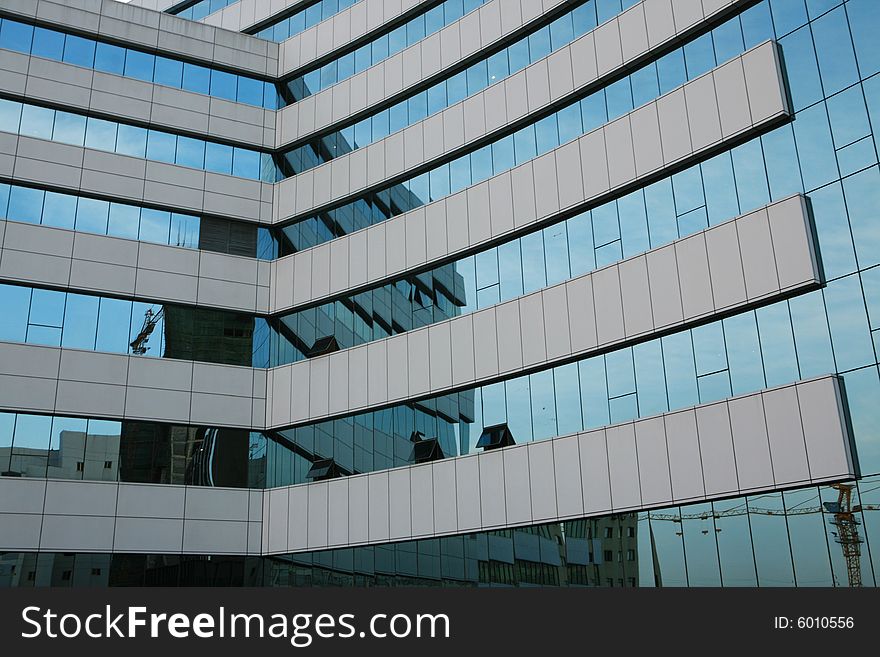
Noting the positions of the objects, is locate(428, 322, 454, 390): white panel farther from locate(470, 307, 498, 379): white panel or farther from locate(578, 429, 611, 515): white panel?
locate(578, 429, 611, 515): white panel

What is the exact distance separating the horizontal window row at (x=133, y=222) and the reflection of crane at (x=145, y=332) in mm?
2752

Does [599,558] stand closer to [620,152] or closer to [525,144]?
[620,152]

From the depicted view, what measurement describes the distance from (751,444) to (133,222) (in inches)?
877

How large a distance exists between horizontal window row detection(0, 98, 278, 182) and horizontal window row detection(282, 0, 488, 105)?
3.14m

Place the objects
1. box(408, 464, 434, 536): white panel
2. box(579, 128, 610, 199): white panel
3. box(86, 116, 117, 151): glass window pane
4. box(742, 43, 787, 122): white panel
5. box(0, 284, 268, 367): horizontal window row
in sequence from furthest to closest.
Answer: box(86, 116, 117, 151): glass window pane → box(0, 284, 268, 367): horizontal window row → box(408, 464, 434, 536): white panel → box(579, 128, 610, 199): white panel → box(742, 43, 787, 122): white panel

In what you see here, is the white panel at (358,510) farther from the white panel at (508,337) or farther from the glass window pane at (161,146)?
the glass window pane at (161,146)

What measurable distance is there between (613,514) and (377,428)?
877cm

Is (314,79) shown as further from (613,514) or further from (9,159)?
(613,514)

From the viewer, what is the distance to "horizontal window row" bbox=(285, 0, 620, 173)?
87.5 ft

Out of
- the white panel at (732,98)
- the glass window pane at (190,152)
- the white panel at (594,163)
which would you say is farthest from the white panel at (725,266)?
the glass window pane at (190,152)

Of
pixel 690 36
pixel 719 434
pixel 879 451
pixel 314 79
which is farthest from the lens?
pixel 314 79

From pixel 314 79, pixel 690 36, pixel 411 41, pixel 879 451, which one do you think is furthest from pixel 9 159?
pixel 879 451

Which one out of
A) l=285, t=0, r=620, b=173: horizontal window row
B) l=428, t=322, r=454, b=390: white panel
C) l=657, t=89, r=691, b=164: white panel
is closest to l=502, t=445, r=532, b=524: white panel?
l=428, t=322, r=454, b=390: white panel

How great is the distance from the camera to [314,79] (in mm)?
34062
